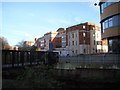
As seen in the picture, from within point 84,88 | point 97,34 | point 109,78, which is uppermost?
point 97,34

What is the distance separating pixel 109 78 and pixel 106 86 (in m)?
0.88

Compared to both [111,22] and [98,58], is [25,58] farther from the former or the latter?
[111,22]

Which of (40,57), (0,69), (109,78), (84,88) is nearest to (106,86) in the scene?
(109,78)

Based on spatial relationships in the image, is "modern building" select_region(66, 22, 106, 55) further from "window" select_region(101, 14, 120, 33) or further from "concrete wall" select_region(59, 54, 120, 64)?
"concrete wall" select_region(59, 54, 120, 64)

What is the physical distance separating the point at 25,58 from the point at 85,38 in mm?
45196

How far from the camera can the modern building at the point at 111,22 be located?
23.3 meters

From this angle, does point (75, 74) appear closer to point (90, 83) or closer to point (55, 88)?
point (90, 83)

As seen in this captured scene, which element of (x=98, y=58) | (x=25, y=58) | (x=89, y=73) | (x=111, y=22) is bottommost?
(x=89, y=73)

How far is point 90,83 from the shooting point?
15414 mm

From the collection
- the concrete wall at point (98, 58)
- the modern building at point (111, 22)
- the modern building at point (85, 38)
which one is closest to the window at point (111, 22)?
the modern building at point (111, 22)

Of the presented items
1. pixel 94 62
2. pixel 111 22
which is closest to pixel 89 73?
pixel 94 62

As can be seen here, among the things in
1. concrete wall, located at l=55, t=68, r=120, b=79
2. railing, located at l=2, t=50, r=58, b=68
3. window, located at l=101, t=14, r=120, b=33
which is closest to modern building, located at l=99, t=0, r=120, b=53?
window, located at l=101, t=14, r=120, b=33

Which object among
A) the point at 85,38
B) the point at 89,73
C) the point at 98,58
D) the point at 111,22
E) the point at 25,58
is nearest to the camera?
the point at 89,73

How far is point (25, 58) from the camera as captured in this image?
1681cm
